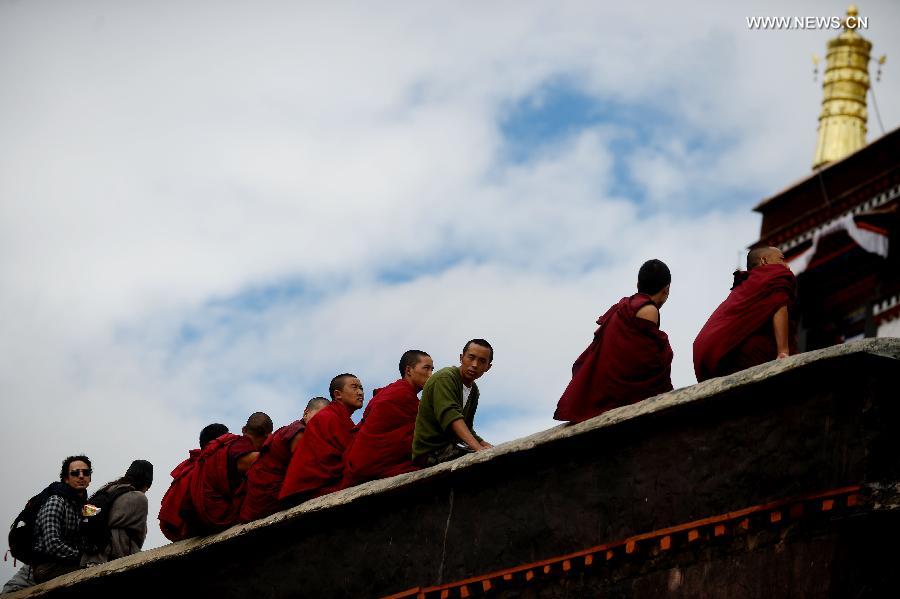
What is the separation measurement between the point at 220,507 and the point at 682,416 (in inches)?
139

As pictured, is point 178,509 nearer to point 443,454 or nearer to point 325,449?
point 325,449

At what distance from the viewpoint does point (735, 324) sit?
7.91 metres

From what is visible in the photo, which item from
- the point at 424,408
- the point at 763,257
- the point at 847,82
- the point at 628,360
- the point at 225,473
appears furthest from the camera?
the point at 847,82

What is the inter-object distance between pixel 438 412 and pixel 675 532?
1.95 metres

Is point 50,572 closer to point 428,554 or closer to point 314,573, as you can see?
point 314,573

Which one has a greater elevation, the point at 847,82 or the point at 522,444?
the point at 847,82

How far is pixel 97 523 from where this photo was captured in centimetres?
1070

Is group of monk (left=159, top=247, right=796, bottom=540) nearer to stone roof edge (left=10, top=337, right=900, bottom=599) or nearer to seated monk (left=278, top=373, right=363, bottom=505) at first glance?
seated monk (left=278, top=373, right=363, bottom=505)

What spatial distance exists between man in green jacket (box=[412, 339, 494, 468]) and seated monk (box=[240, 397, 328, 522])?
1135 mm

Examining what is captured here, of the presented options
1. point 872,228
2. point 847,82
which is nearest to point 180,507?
point 872,228

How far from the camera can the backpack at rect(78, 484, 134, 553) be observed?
34.9ft

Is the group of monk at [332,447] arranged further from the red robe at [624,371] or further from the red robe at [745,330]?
the red robe at [745,330]

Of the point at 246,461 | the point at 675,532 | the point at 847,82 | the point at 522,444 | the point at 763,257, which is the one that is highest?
the point at 847,82

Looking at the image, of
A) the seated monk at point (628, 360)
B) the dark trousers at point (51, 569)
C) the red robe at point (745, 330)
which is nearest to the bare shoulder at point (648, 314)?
the seated monk at point (628, 360)
